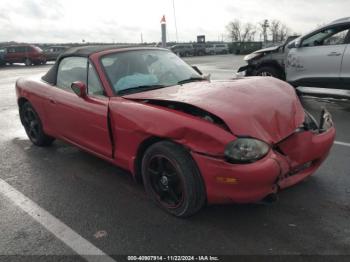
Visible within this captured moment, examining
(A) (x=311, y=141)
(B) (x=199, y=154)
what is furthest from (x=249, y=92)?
(B) (x=199, y=154)

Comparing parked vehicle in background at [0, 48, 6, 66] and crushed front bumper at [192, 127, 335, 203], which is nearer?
crushed front bumper at [192, 127, 335, 203]

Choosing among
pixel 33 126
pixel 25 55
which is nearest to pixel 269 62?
pixel 33 126

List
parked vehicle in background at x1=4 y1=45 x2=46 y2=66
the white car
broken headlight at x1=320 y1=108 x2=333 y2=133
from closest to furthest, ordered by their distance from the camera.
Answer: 1. broken headlight at x1=320 y1=108 x2=333 y2=133
2. the white car
3. parked vehicle in background at x1=4 y1=45 x2=46 y2=66

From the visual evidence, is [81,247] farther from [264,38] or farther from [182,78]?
[264,38]

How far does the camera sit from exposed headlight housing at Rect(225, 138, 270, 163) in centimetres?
291

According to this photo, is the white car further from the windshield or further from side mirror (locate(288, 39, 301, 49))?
the windshield

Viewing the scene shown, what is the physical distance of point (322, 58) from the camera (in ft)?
25.2

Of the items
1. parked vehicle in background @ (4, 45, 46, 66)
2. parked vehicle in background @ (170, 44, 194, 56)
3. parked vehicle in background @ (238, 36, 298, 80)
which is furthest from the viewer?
parked vehicle in background @ (170, 44, 194, 56)

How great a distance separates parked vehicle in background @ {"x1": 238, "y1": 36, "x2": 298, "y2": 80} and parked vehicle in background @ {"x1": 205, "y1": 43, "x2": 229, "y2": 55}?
130 feet

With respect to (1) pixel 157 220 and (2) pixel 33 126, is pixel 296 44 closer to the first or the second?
(2) pixel 33 126

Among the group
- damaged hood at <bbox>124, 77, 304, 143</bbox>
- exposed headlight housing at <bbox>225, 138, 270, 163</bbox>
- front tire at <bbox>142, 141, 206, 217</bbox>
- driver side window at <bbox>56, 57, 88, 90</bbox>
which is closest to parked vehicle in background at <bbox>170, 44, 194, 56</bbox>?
driver side window at <bbox>56, 57, 88, 90</bbox>

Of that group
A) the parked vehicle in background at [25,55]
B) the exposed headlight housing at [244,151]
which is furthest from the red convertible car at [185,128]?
the parked vehicle in background at [25,55]

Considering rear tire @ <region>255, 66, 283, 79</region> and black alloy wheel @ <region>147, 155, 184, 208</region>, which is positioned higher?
rear tire @ <region>255, 66, 283, 79</region>

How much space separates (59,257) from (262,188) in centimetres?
161
